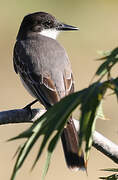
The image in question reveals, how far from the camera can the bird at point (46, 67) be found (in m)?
4.14

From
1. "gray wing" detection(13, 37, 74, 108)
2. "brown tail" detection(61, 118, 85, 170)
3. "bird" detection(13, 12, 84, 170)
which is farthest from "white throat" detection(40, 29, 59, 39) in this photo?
"brown tail" detection(61, 118, 85, 170)

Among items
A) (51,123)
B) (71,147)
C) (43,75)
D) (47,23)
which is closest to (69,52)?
(47,23)

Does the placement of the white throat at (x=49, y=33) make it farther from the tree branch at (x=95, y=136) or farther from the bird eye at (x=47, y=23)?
the tree branch at (x=95, y=136)

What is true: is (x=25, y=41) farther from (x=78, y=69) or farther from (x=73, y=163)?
(x=78, y=69)

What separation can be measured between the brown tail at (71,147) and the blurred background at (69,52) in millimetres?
4350

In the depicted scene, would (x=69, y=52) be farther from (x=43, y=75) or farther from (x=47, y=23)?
(x=43, y=75)

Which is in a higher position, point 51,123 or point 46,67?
point 51,123

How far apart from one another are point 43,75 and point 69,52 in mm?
8387

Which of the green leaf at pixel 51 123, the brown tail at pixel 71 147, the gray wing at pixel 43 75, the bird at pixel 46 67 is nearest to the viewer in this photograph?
the green leaf at pixel 51 123

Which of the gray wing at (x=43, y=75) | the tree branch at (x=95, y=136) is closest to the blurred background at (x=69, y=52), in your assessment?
the gray wing at (x=43, y=75)

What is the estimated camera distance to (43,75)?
5.18m

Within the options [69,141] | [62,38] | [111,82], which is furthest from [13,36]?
[111,82]

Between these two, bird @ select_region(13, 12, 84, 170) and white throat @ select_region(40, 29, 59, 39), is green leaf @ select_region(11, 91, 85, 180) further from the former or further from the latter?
white throat @ select_region(40, 29, 59, 39)

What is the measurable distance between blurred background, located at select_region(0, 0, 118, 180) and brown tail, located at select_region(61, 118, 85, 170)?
4.35 meters
